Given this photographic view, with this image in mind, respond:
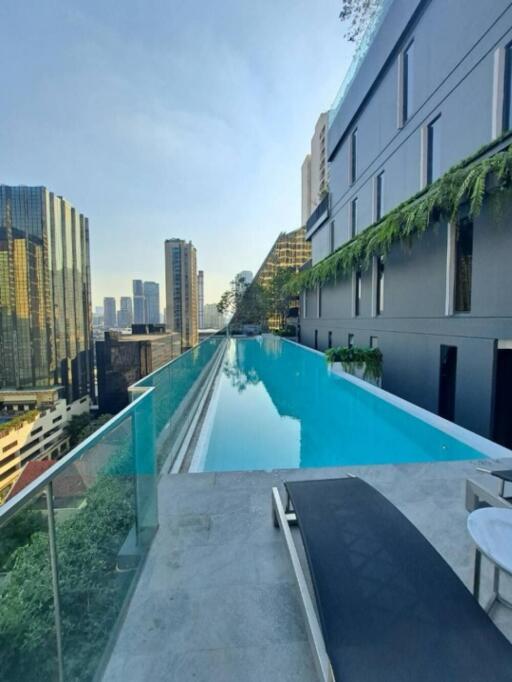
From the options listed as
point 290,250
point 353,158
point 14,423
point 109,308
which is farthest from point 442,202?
point 109,308

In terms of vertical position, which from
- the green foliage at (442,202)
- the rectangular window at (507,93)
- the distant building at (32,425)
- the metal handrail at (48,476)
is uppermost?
the rectangular window at (507,93)

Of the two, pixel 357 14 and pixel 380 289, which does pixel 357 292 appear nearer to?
pixel 380 289

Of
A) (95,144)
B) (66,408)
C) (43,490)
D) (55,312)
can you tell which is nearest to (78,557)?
(43,490)

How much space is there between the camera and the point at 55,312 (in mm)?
23047

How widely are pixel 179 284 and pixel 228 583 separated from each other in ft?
146

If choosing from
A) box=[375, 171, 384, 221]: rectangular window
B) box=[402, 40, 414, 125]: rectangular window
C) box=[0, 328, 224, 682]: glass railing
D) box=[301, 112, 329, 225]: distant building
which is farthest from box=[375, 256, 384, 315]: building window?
box=[301, 112, 329, 225]: distant building

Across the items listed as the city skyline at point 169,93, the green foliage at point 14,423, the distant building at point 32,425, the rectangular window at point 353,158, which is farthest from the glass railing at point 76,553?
the rectangular window at point 353,158

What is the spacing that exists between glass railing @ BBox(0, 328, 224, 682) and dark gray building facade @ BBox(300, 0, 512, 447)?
5.93m

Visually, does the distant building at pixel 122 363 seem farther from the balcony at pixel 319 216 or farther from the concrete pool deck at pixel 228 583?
the balcony at pixel 319 216

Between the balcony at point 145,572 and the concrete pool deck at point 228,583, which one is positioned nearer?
the balcony at point 145,572

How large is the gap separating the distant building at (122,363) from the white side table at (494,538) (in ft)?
31.5

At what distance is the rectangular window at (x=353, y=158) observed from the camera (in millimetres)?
12836

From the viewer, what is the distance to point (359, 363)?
384 inches

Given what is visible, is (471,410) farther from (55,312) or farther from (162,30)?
(55,312)
